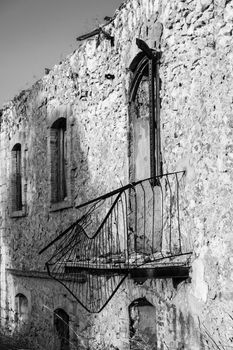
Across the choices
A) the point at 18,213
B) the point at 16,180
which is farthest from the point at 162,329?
the point at 16,180

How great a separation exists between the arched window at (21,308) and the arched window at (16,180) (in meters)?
1.88

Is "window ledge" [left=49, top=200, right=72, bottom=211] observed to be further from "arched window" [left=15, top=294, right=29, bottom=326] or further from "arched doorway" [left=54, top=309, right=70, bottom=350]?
"arched window" [left=15, top=294, right=29, bottom=326]

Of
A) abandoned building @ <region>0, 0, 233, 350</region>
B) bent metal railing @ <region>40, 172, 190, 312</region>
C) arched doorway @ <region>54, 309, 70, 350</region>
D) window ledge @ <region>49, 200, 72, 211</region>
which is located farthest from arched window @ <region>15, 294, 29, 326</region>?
bent metal railing @ <region>40, 172, 190, 312</region>

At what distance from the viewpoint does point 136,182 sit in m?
7.58

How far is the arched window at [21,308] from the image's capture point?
1313cm

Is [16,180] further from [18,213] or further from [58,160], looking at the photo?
[58,160]

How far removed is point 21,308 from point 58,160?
3.50 metres

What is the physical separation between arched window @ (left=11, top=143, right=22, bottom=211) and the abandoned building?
0.82 meters

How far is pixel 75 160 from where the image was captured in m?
10.7

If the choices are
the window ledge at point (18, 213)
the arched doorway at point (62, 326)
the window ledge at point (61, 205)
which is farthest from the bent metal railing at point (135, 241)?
the window ledge at point (18, 213)

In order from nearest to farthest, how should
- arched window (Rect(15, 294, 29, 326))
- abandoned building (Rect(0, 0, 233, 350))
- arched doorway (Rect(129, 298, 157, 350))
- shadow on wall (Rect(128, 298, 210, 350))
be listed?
abandoned building (Rect(0, 0, 233, 350)), shadow on wall (Rect(128, 298, 210, 350)), arched doorway (Rect(129, 298, 157, 350)), arched window (Rect(15, 294, 29, 326))

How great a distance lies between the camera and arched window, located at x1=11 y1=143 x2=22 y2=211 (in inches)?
552

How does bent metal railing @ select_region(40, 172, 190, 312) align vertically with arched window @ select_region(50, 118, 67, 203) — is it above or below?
below

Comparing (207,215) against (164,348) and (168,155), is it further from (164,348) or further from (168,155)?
(164,348)
